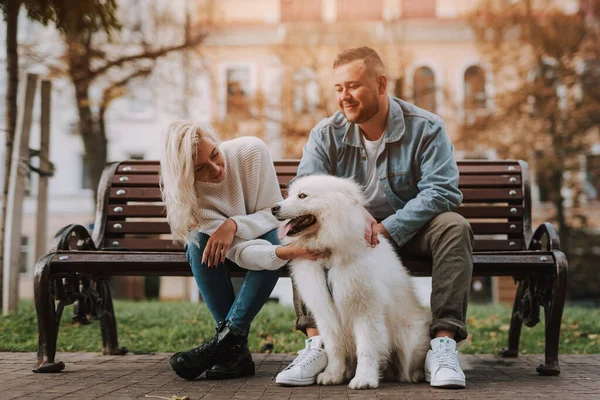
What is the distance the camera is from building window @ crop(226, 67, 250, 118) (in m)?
22.6

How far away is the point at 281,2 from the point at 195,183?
2581cm

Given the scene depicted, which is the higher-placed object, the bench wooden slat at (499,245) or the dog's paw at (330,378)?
the bench wooden slat at (499,245)

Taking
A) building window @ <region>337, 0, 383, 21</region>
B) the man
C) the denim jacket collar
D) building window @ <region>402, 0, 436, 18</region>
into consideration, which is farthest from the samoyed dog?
building window @ <region>402, 0, 436, 18</region>

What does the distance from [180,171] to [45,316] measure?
128cm

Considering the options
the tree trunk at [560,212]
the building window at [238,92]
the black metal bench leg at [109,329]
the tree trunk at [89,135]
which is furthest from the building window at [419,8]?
the black metal bench leg at [109,329]

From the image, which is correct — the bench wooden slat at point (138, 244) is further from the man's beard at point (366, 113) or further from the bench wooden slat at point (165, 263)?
the man's beard at point (366, 113)

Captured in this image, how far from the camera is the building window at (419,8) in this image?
2789 centimetres

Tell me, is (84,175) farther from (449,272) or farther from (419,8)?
(449,272)

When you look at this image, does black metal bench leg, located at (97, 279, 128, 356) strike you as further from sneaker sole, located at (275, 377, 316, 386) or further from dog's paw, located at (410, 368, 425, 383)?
dog's paw, located at (410, 368, 425, 383)

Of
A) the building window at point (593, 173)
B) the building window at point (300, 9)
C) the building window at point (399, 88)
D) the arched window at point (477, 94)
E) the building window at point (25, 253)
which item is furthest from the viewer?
the building window at point (25, 253)

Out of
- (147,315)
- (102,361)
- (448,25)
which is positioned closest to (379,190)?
(102,361)

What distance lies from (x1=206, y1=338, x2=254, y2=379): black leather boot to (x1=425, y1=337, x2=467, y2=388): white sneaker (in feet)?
3.36

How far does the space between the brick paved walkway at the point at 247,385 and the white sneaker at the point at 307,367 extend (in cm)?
6

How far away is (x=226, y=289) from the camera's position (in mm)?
4125
